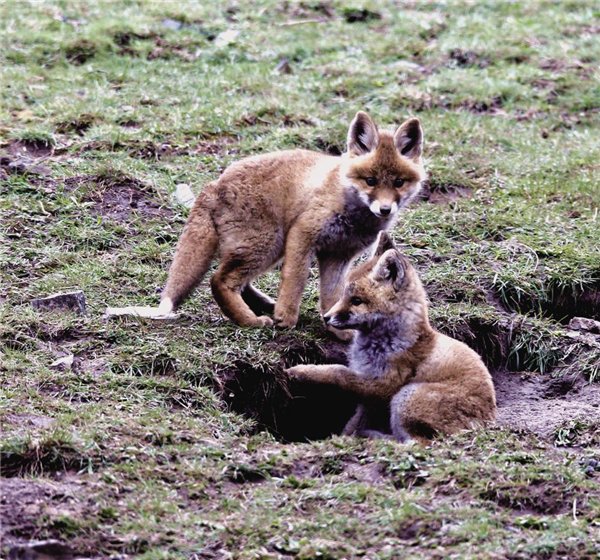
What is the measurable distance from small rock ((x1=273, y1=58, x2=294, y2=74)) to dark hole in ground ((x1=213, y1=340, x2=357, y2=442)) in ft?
19.7

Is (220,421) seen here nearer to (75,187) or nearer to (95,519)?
(95,519)

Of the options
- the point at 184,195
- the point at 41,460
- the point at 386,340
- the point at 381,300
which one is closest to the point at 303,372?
the point at 386,340

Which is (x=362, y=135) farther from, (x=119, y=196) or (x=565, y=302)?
(x=119, y=196)

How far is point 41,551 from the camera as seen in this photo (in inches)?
163

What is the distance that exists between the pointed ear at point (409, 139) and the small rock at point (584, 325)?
1.87m

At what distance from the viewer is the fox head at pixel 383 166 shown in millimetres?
6918

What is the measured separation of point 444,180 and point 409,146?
2215 millimetres

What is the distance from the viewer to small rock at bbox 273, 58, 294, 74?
1210 cm

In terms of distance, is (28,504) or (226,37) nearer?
(28,504)

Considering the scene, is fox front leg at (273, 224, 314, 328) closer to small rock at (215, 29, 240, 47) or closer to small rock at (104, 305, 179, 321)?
small rock at (104, 305, 179, 321)

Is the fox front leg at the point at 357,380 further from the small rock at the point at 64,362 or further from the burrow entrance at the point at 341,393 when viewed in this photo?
the small rock at the point at 64,362

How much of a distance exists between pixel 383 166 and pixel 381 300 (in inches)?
48.3

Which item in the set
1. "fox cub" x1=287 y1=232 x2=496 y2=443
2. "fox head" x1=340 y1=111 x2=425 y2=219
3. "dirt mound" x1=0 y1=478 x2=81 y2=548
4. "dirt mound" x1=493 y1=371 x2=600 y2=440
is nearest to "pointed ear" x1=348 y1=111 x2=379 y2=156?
"fox head" x1=340 y1=111 x2=425 y2=219

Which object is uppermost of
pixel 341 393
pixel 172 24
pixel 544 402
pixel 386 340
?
pixel 172 24
